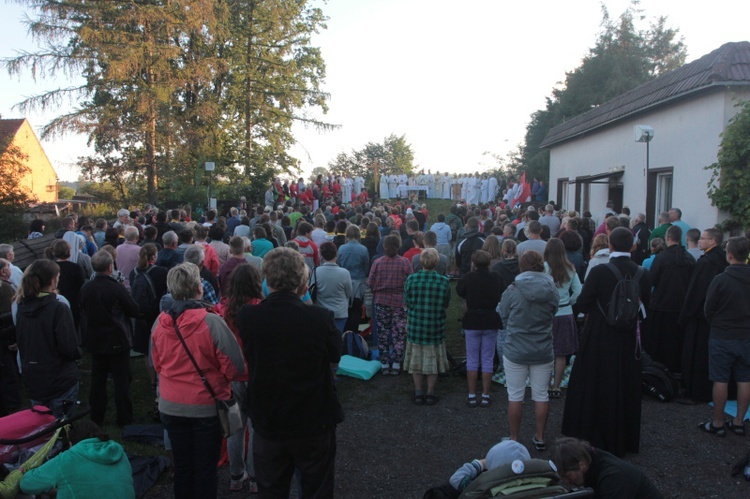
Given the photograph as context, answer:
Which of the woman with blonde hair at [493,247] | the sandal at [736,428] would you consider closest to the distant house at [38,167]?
the woman with blonde hair at [493,247]

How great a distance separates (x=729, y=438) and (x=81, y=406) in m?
6.88

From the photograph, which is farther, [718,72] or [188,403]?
[718,72]

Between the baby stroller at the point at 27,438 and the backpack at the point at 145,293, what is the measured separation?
1865 millimetres

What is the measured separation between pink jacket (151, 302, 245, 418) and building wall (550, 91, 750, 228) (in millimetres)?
10179

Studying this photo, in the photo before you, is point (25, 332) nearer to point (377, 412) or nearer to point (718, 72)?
point (377, 412)

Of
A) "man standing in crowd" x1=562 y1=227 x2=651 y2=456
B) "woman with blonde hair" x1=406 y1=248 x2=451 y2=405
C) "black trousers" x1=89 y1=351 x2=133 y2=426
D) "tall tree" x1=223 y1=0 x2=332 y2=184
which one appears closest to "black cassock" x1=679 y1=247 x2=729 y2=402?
"man standing in crowd" x1=562 y1=227 x2=651 y2=456

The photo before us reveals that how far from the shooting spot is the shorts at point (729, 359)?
5465mm

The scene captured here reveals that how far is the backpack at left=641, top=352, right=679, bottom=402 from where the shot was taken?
6543 millimetres

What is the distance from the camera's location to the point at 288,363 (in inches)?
125

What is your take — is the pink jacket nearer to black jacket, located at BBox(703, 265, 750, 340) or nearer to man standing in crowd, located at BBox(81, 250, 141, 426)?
man standing in crowd, located at BBox(81, 250, 141, 426)

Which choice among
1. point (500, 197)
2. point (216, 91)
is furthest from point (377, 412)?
point (216, 91)

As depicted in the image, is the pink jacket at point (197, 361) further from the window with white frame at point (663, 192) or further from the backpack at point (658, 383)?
the window with white frame at point (663, 192)

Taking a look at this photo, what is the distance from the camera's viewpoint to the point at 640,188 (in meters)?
14.3

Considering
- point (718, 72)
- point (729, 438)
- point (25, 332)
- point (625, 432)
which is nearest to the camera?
point (25, 332)
